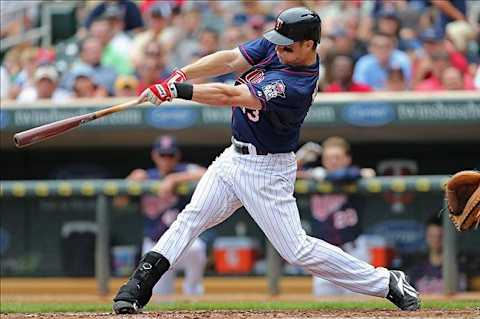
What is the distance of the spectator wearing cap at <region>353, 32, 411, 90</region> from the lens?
9.60 meters

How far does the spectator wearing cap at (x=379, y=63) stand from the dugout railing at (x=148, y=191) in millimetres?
910

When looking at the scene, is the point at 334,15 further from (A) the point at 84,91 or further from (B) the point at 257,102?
(B) the point at 257,102

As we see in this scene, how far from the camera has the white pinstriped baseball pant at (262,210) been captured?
5.54 m

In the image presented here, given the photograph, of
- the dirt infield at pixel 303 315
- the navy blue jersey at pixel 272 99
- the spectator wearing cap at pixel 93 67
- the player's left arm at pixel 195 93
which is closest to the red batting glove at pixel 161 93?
the player's left arm at pixel 195 93

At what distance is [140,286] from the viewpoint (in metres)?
5.51

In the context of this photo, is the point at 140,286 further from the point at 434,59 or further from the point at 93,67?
the point at 93,67

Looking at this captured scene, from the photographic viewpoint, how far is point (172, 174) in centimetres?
916

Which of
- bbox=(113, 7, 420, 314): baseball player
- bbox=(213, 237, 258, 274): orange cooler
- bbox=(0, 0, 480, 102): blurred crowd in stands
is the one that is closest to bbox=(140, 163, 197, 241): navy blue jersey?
bbox=(213, 237, 258, 274): orange cooler

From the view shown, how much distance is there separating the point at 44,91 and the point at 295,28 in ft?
16.8

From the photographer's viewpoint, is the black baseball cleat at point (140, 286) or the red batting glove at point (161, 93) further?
the black baseball cleat at point (140, 286)

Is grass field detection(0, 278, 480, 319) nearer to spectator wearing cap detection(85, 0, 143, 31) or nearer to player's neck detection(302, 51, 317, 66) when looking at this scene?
player's neck detection(302, 51, 317, 66)

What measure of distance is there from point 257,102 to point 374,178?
386 centimetres

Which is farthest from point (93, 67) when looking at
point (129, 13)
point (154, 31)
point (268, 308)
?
point (268, 308)

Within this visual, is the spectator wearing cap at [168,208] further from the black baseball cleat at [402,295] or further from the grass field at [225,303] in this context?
the black baseball cleat at [402,295]
